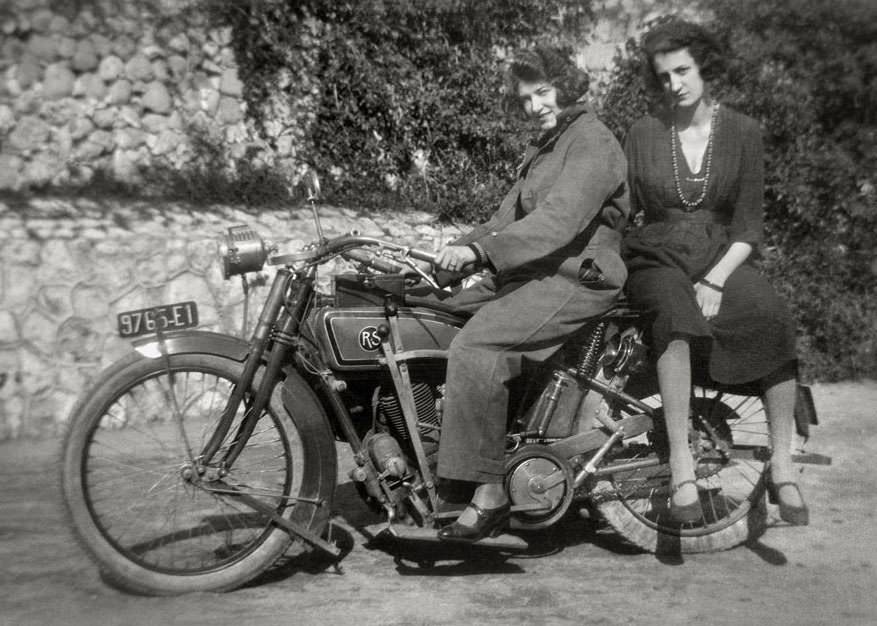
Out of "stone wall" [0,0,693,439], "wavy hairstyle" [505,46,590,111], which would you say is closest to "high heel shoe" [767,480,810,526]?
"wavy hairstyle" [505,46,590,111]

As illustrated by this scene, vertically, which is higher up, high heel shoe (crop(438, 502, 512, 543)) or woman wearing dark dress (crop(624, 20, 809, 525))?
woman wearing dark dress (crop(624, 20, 809, 525))

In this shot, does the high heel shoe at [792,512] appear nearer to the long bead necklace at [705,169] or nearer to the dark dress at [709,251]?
the dark dress at [709,251]

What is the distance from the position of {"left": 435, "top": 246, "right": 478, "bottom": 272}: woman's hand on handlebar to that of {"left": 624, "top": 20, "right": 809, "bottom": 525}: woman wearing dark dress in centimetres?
73

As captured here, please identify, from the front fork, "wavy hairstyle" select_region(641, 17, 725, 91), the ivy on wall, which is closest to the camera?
the front fork

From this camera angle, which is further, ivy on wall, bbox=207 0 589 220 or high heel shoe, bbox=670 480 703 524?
ivy on wall, bbox=207 0 589 220

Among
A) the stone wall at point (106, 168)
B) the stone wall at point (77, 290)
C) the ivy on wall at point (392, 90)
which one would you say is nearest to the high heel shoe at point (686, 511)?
the stone wall at point (77, 290)

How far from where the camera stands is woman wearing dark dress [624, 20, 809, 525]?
3742 millimetres

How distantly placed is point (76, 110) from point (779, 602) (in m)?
5.75

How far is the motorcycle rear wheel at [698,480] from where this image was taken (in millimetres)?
3980

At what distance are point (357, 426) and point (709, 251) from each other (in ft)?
4.98

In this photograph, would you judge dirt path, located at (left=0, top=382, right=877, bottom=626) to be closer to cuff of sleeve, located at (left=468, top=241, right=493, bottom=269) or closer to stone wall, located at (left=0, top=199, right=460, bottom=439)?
cuff of sleeve, located at (left=468, top=241, right=493, bottom=269)

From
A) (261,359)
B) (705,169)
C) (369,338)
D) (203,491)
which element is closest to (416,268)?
A: (369,338)

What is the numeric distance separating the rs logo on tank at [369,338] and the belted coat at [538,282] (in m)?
0.28

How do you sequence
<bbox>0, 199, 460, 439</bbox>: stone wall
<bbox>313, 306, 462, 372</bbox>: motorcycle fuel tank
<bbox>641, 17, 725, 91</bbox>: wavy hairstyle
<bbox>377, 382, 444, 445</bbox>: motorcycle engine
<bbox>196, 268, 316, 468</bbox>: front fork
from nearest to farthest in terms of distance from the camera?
<bbox>196, 268, 316, 468</bbox>: front fork
<bbox>313, 306, 462, 372</bbox>: motorcycle fuel tank
<bbox>377, 382, 444, 445</bbox>: motorcycle engine
<bbox>641, 17, 725, 91</bbox>: wavy hairstyle
<bbox>0, 199, 460, 439</bbox>: stone wall
